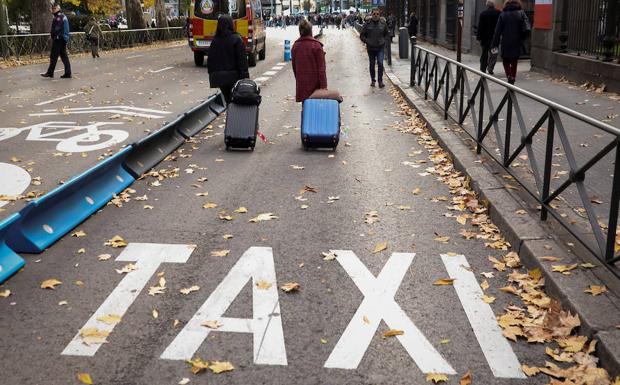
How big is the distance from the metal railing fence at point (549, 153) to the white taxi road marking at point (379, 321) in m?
1.31

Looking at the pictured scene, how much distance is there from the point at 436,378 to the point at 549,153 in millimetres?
2835

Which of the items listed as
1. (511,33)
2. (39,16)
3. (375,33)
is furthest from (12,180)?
(39,16)

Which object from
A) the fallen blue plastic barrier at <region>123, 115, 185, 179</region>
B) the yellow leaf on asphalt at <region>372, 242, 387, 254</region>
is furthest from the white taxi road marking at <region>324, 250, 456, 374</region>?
the fallen blue plastic barrier at <region>123, 115, 185, 179</region>

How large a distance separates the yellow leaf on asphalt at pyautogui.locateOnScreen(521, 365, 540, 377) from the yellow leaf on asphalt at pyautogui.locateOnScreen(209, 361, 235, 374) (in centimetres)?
156

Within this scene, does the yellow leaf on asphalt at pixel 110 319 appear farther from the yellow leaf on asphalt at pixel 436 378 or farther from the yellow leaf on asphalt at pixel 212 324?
the yellow leaf on asphalt at pixel 436 378

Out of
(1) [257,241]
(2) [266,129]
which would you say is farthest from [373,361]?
(2) [266,129]

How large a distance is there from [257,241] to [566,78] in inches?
491

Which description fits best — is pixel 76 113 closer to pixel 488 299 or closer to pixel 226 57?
pixel 226 57

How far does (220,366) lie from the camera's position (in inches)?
145

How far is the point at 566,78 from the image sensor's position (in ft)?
52.6

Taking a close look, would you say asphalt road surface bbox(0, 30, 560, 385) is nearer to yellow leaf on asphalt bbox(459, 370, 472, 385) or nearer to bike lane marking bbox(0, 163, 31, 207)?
yellow leaf on asphalt bbox(459, 370, 472, 385)

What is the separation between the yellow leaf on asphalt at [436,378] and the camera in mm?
3547

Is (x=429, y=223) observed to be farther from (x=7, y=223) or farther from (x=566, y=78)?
(x=566, y=78)

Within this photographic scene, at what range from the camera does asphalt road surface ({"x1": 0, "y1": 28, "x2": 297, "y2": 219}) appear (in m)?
8.73
